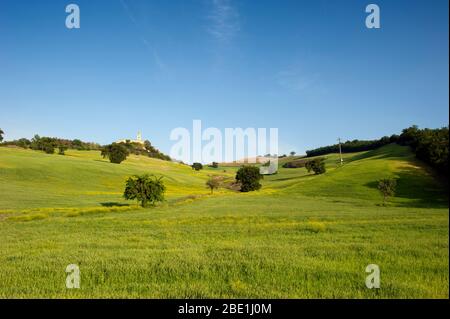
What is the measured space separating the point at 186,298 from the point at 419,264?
889 centimetres

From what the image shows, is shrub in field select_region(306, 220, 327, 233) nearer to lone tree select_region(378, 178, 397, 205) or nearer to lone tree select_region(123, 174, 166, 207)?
lone tree select_region(123, 174, 166, 207)

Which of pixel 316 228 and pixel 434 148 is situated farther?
pixel 434 148

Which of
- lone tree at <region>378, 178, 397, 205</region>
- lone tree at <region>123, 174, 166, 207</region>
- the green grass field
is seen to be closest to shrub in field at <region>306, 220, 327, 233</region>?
the green grass field

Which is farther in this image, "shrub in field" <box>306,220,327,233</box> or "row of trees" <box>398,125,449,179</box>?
"shrub in field" <box>306,220,327,233</box>

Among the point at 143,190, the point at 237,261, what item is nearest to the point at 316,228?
the point at 237,261

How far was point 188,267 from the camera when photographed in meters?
13.0

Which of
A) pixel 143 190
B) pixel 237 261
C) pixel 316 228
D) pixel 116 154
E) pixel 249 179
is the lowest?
pixel 316 228

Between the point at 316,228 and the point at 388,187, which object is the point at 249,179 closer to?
the point at 388,187

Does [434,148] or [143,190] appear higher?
[434,148]

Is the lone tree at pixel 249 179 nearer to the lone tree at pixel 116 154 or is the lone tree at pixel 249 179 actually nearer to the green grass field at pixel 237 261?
the lone tree at pixel 116 154

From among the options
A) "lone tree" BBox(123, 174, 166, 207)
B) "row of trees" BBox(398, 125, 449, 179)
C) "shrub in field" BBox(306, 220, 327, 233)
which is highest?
"row of trees" BBox(398, 125, 449, 179)
